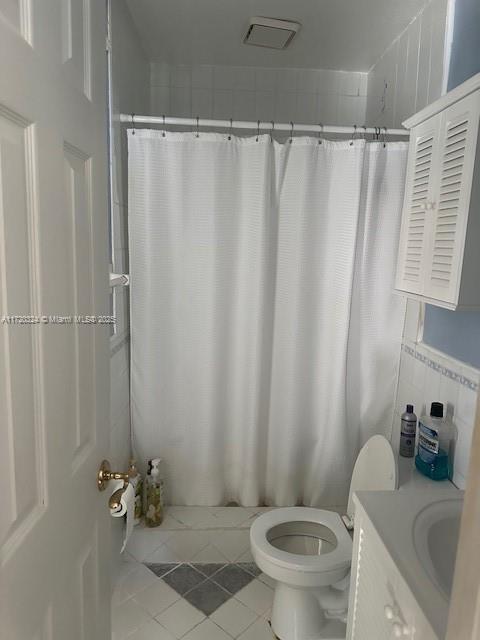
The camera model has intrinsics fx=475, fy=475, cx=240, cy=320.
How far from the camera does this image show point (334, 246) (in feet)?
6.98

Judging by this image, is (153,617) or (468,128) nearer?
(468,128)

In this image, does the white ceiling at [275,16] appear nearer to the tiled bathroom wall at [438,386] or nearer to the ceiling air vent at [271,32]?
the ceiling air vent at [271,32]

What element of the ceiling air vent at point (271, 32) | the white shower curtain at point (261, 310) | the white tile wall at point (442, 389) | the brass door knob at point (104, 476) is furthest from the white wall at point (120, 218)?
the white tile wall at point (442, 389)

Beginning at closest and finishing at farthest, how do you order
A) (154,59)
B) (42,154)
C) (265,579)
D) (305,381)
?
(42,154)
(265,579)
(305,381)
(154,59)

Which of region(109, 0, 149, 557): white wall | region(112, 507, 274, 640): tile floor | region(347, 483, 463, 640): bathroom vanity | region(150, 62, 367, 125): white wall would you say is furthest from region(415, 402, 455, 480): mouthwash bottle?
region(150, 62, 367, 125): white wall

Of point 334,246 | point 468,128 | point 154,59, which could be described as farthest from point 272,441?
point 154,59

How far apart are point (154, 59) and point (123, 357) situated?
1.68 m

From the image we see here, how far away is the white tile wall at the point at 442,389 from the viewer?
Answer: 1536 millimetres

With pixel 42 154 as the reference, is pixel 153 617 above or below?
below

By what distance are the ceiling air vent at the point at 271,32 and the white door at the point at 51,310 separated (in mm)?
1503

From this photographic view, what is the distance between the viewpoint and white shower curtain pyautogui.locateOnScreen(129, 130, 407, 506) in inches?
81.4

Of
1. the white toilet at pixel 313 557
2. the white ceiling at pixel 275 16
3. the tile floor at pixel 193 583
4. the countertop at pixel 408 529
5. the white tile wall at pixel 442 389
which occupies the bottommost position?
the tile floor at pixel 193 583

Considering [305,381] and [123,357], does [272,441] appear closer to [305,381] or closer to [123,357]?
[305,381]

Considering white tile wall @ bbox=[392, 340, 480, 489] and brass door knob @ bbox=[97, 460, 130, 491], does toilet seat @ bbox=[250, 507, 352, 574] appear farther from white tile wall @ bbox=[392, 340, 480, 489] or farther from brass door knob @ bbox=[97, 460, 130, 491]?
brass door knob @ bbox=[97, 460, 130, 491]
